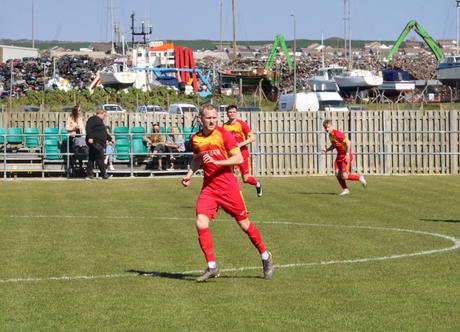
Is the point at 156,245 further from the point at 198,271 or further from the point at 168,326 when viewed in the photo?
the point at 168,326

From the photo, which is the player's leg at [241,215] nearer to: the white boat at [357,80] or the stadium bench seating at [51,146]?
the stadium bench seating at [51,146]

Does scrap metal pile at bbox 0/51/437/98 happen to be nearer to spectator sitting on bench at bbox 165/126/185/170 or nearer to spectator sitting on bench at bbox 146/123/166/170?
spectator sitting on bench at bbox 146/123/166/170

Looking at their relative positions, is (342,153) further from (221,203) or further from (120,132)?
(221,203)

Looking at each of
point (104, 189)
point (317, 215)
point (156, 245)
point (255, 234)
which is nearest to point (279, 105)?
point (104, 189)

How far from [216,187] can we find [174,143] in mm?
22473

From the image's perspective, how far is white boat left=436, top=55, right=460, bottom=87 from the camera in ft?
291

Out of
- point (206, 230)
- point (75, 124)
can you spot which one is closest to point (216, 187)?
point (206, 230)

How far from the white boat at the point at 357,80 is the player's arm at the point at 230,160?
7601cm

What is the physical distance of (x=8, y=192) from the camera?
28312mm

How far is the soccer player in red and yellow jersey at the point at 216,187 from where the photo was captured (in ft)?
42.0

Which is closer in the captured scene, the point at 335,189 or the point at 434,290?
the point at 434,290

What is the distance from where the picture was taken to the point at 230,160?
12.7m

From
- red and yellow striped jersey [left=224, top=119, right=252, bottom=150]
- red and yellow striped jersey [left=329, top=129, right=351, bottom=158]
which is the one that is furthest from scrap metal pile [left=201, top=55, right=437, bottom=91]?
red and yellow striped jersey [left=224, top=119, right=252, bottom=150]

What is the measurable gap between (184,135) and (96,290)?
2412 centimetres
